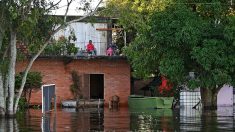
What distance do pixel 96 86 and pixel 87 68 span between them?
2.44 m

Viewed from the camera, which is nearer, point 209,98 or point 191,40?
point 191,40

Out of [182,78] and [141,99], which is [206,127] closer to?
[182,78]

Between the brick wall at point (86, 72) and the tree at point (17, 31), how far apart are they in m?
14.8

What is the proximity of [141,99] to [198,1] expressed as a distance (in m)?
8.16

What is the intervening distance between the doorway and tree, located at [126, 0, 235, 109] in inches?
366

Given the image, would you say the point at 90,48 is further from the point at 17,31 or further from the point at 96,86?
the point at 17,31

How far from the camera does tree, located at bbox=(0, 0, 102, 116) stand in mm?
23969

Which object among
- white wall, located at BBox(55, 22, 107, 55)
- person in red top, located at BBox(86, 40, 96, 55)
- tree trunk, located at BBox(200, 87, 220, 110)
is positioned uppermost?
white wall, located at BBox(55, 22, 107, 55)

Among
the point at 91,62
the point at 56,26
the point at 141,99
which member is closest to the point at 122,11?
the point at 56,26

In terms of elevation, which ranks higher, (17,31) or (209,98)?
(17,31)

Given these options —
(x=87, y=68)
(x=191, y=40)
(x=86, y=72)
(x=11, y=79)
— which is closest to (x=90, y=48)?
(x=87, y=68)

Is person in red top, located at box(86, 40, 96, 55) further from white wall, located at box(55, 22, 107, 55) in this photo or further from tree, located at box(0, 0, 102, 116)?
tree, located at box(0, 0, 102, 116)

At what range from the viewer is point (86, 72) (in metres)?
42.0

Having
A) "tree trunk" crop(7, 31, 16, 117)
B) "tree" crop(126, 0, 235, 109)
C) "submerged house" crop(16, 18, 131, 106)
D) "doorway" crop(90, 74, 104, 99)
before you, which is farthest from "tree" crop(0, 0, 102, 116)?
"doorway" crop(90, 74, 104, 99)
